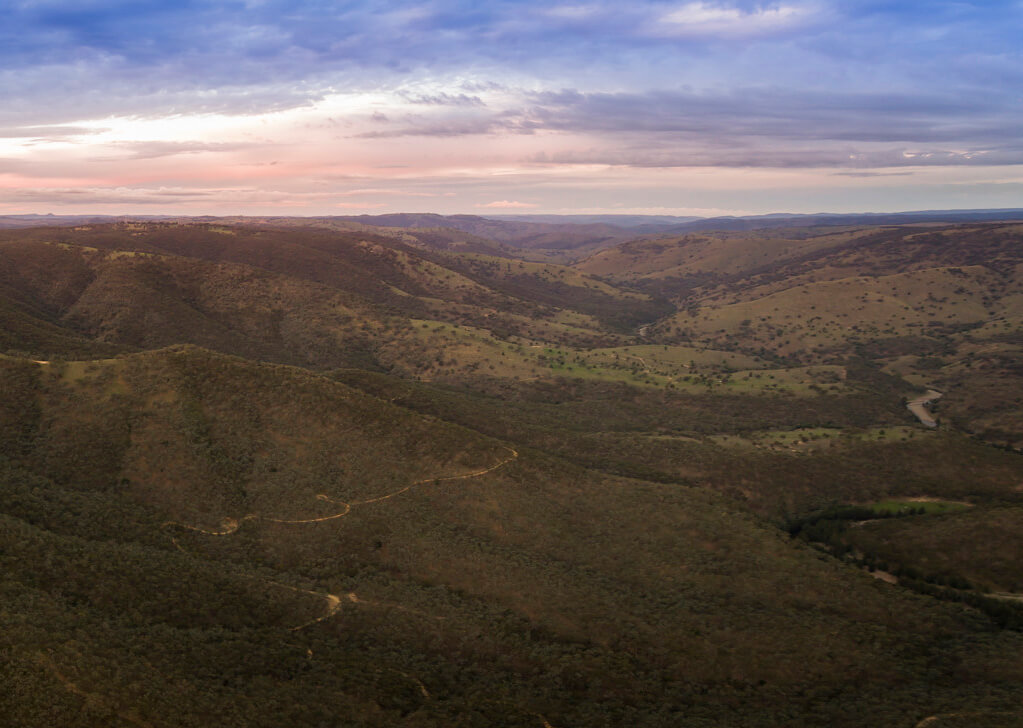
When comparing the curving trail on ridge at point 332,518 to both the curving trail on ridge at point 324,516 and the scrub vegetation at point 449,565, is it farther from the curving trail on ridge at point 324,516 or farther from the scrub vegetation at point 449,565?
the scrub vegetation at point 449,565

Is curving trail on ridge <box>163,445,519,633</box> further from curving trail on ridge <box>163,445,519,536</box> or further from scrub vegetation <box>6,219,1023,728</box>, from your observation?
scrub vegetation <box>6,219,1023,728</box>

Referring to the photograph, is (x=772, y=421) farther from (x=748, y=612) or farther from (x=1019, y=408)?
(x=748, y=612)

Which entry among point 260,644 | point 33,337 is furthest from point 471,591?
point 33,337

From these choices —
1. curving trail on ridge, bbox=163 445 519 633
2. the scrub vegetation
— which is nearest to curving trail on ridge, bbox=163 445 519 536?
curving trail on ridge, bbox=163 445 519 633

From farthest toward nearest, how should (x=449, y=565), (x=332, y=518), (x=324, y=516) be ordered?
(x=324, y=516), (x=332, y=518), (x=449, y=565)

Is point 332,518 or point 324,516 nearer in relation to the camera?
point 332,518

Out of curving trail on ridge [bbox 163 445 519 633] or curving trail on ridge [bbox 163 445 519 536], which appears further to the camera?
curving trail on ridge [bbox 163 445 519 536]

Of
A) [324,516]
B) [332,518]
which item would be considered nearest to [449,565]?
[332,518]

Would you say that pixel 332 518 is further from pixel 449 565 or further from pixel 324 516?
pixel 449 565

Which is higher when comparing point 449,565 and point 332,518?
point 332,518

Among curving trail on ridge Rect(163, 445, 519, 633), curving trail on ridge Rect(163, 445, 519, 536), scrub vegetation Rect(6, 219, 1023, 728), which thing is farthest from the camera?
curving trail on ridge Rect(163, 445, 519, 536)

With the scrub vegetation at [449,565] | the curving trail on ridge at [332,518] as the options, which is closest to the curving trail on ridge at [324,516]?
the curving trail on ridge at [332,518]
